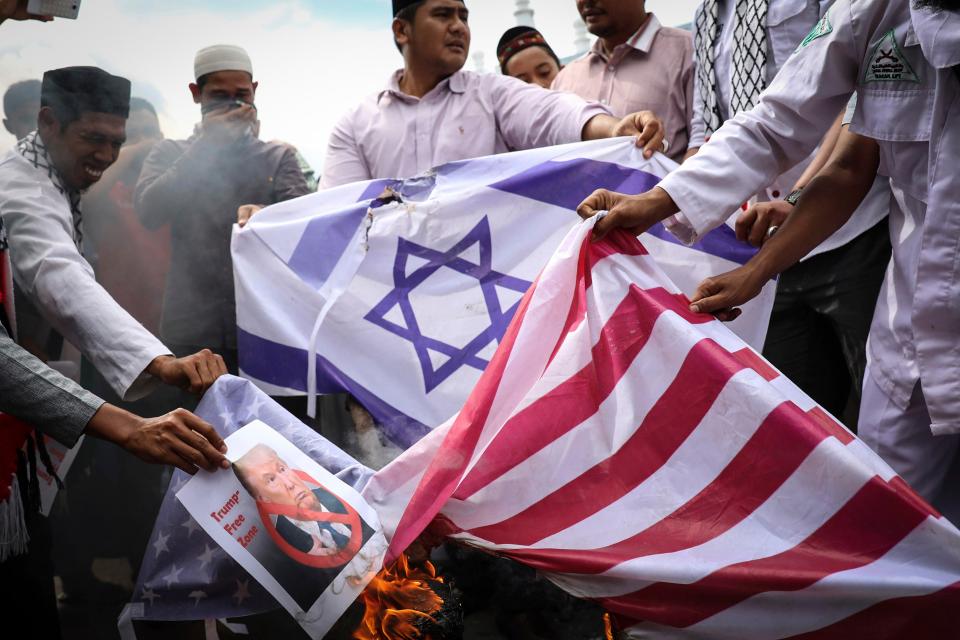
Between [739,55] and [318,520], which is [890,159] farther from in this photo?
[318,520]

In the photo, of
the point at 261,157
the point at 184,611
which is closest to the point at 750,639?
the point at 184,611

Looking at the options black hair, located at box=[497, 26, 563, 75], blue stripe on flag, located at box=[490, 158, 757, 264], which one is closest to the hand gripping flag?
blue stripe on flag, located at box=[490, 158, 757, 264]

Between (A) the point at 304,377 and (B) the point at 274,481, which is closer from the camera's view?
(B) the point at 274,481

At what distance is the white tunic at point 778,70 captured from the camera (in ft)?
8.68

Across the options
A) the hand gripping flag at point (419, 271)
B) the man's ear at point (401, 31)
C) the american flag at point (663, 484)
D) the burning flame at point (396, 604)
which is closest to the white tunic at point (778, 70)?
the hand gripping flag at point (419, 271)

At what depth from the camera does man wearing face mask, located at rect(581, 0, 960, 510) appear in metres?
1.86

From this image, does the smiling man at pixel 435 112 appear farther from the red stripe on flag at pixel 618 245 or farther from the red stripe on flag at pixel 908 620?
the red stripe on flag at pixel 908 620

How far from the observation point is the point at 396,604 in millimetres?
2119

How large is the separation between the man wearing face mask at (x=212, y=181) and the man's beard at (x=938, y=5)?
105 inches

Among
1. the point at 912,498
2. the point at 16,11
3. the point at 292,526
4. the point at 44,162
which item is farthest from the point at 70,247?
the point at 912,498

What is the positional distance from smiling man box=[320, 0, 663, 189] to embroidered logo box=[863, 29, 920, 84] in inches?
58.4

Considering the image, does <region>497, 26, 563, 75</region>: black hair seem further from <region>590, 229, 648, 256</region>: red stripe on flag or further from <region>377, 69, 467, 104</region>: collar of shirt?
<region>590, 229, 648, 256</region>: red stripe on flag

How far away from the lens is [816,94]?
210cm

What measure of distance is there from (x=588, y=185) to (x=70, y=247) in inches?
66.3
